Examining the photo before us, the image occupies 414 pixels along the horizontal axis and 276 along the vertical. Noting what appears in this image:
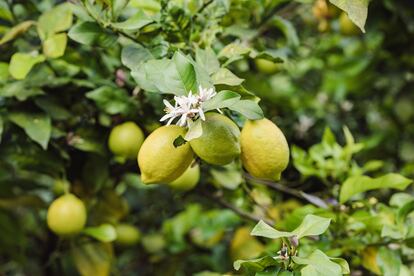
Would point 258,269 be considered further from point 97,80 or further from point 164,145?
point 97,80

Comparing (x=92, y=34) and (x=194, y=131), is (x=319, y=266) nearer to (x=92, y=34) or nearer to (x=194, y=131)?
(x=194, y=131)

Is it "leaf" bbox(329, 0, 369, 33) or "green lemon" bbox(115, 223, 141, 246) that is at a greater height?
"leaf" bbox(329, 0, 369, 33)

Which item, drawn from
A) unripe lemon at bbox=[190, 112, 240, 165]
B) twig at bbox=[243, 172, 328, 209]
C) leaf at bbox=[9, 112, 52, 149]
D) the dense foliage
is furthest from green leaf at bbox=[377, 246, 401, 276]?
leaf at bbox=[9, 112, 52, 149]

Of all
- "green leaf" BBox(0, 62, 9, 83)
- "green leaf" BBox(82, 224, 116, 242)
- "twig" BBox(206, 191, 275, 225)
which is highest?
"green leaf" BBox(0, 62, 9, 83)

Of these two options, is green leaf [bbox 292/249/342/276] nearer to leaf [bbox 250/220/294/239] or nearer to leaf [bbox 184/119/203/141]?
leaf [bbox 250/220/294/239]

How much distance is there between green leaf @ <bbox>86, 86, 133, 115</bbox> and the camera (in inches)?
35.8

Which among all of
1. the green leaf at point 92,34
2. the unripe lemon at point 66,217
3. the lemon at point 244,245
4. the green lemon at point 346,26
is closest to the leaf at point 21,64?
the green leaf at point 92,34

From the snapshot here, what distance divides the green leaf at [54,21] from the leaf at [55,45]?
0.02 metres

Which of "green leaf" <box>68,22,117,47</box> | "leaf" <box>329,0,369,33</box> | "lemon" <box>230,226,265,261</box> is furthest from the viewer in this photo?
"lemon" <box>230,226,265,261</box>

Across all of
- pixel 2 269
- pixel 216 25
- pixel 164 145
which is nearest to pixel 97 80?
pixel 216 25

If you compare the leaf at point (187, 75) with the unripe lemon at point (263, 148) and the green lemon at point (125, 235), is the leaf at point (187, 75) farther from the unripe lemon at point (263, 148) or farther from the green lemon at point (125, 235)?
the green lemon at point (125, 235)

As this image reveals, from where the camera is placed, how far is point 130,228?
1.36 meters

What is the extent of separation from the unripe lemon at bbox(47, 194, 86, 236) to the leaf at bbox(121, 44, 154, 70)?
31cm

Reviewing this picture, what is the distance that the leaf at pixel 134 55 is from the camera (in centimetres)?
79
